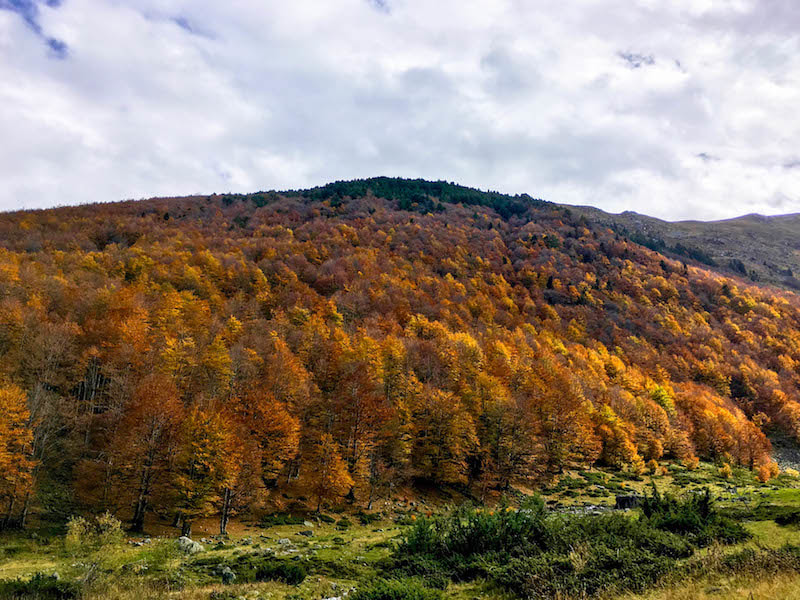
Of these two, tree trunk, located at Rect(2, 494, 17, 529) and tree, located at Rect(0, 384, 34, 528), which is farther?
tree, located at Rect(0, 384, 34, 528)

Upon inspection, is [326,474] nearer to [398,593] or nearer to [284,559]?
[284,559]

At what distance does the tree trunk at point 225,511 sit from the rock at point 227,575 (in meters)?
18.9

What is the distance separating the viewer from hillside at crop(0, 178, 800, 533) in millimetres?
40938

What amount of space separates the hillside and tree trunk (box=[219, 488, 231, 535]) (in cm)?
30

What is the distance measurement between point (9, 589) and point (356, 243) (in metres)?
138

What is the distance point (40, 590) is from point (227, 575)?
7.61 meters

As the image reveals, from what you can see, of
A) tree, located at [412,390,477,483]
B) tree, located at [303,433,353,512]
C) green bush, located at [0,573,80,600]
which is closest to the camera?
green bush, located at [0,573,80,600]

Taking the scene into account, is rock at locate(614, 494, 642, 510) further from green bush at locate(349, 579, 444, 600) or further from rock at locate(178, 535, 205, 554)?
rock at locate(178, 535, 205, 554)

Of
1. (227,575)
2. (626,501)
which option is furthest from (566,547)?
(626,501)

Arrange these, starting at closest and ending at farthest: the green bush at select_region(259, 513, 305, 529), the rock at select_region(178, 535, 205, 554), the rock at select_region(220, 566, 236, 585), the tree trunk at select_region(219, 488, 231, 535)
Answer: the rock at select_region(220, 566, 236, 585) → the rock at select_region(178, 535, 205, 554) → the tree trunk at select_region(219, 488, 231, 535) → the green bush at select_region(259, 513, 305, 529)

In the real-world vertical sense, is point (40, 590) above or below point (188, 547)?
above

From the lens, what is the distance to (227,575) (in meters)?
20.2

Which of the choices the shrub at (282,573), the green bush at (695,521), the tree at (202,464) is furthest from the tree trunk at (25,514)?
the green bush at (695,521)

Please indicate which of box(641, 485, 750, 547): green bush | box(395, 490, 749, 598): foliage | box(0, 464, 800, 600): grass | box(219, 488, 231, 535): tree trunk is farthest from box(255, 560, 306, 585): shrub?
box(219, 488, 231, 535): tree trunk
